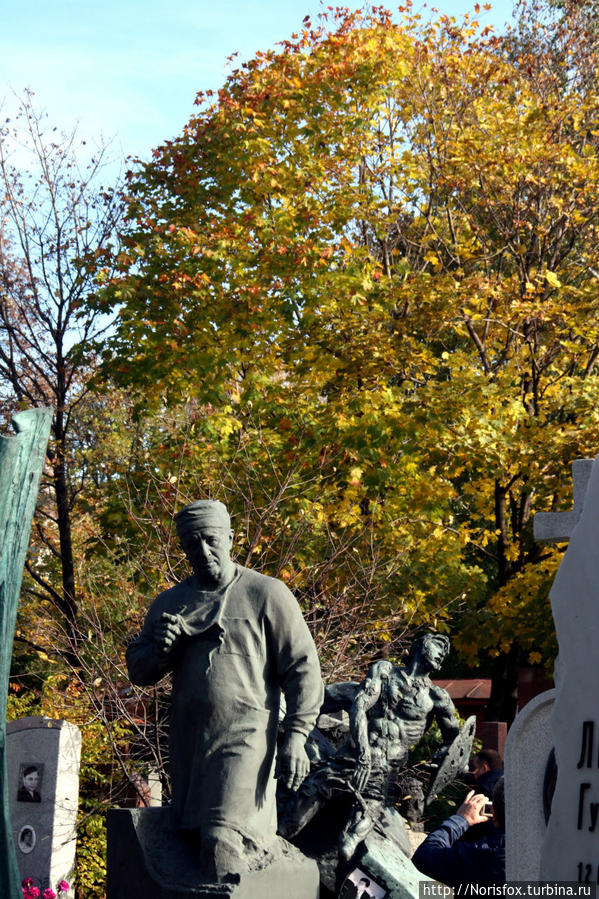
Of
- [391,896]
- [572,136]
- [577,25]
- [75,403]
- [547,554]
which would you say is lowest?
[391,896]

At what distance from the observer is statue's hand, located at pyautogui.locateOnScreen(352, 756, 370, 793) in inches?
262

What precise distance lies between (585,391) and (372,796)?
8.55 metres

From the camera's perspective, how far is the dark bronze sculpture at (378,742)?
6594 mm

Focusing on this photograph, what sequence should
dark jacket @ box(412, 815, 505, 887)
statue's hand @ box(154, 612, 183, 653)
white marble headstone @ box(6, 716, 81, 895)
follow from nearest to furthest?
statue's hand @ box(154, 612, 183, 653) < dark jacket @ box(412, 815, 505, 887) < white marble headstone @ box(6, 716, 81, 895)

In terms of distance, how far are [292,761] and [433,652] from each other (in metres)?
2.42

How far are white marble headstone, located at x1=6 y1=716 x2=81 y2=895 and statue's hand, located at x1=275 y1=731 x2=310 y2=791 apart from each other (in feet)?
21.8

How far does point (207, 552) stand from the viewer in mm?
5301

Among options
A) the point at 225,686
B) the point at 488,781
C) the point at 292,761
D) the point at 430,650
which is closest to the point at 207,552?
the point at 225,686

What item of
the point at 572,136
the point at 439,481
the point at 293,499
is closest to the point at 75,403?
the point at 293,499

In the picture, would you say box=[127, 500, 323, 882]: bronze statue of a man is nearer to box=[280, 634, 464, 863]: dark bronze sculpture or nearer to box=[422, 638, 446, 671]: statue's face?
box=[280, 634, 464, 863]: dark bronze sculpture

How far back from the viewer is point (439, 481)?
49.1 ft

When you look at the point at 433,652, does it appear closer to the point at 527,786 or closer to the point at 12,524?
the point at 527,786

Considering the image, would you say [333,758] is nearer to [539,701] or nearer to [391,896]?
[391,896]

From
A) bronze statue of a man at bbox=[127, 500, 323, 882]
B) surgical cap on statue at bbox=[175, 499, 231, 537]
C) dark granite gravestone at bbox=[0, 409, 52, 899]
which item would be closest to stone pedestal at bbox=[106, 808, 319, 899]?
bronze statue of a man at bbox=[127, 500, 323, 882]
